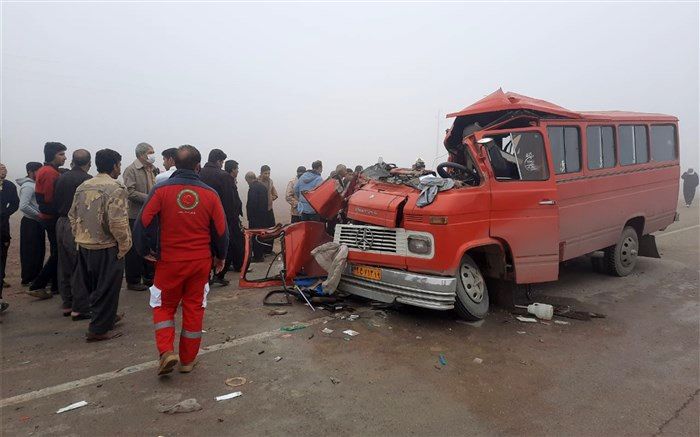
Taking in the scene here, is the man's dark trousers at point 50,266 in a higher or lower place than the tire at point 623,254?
higher

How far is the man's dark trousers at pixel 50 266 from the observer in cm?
614

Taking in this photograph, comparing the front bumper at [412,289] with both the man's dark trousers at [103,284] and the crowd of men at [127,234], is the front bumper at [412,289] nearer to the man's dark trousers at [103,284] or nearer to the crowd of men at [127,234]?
the crowd of men at [127,234]

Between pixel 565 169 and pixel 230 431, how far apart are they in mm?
5162

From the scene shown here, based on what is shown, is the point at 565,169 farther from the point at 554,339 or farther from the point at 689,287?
the point at 689,287

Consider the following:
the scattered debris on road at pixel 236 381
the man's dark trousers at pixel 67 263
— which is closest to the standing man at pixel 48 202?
the man's dark trousers at pixel 67 263

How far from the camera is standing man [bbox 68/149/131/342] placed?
4570mm

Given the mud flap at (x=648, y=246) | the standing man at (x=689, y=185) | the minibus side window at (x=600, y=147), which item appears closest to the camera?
the minibus side window at (x=600, y=147)

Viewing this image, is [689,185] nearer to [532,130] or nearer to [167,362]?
[532,130]

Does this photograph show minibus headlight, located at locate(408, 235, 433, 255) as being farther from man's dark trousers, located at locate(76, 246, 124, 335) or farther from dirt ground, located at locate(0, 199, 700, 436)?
Result: man's dark trousers, located at locate(76, 246, 124, 335)

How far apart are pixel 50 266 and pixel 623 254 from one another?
29.1 ft

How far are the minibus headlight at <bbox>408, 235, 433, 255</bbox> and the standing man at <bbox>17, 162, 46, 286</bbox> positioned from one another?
5253 millimetres

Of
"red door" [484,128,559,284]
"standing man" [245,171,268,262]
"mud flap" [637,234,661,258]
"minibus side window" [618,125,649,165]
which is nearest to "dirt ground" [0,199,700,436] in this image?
"red door" [484,128,559,284]

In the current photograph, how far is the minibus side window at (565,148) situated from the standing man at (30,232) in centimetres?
713

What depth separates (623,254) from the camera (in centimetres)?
732
